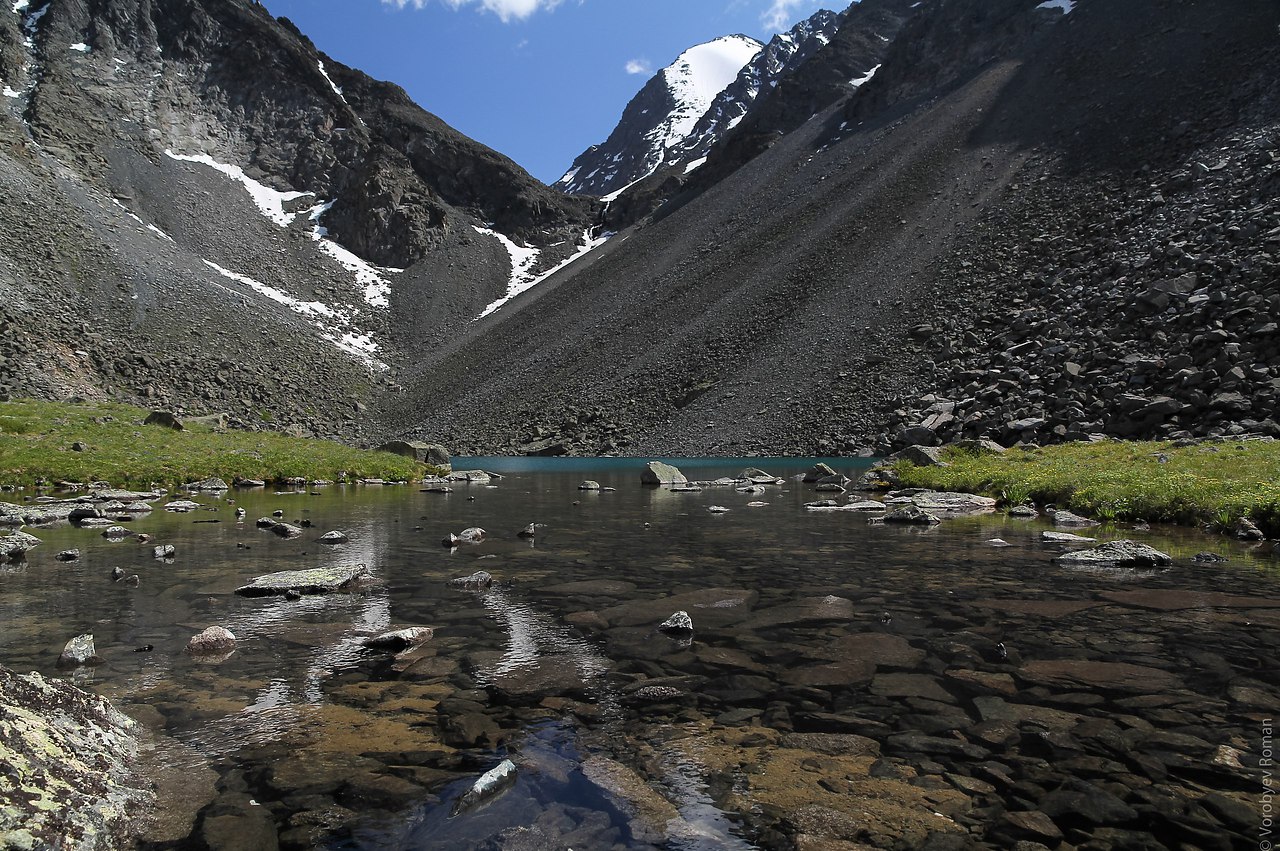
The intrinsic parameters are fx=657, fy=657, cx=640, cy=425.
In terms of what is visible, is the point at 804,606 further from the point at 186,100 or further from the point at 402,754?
the point at 186,100

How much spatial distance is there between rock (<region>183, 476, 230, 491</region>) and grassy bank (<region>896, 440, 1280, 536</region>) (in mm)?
25756

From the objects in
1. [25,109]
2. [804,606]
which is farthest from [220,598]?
[25,109]

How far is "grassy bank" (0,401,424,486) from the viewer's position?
20.5 meters

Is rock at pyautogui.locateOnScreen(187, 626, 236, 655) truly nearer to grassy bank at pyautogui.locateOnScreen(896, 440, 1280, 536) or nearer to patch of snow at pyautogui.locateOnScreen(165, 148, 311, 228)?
grassy bank at pyautogui.locateOnScreen(896, 440, 1280, 536)

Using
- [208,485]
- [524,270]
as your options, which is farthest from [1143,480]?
[524,270]

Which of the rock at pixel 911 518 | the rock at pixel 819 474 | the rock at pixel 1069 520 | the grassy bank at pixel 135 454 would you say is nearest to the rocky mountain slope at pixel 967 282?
the rock at pixel 819 474

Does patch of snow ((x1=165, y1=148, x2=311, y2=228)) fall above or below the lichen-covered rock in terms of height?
above

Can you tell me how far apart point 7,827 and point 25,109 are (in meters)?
127

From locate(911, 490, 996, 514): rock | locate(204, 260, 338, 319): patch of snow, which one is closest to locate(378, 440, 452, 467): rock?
locate(911, 490, 996, 514): rock

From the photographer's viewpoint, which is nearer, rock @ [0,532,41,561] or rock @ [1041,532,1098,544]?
rock @ [0,532,41,561]

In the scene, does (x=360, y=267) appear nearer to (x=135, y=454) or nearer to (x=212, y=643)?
(x=135, y=454)

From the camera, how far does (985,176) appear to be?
239 ft

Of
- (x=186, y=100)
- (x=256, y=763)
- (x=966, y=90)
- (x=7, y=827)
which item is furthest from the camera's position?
(x=186, y=100)

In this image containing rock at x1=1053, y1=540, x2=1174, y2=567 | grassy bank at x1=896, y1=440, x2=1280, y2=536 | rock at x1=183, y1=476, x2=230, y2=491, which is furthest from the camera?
rock at x1=183, y1=476, x2=230, y2=491
